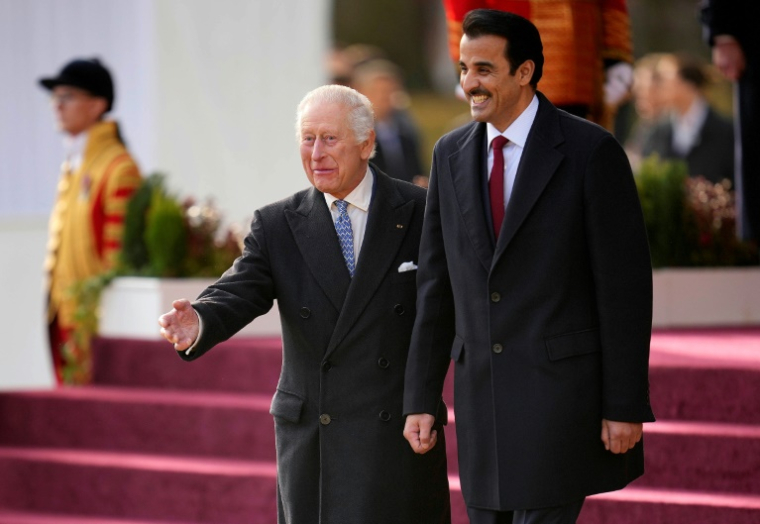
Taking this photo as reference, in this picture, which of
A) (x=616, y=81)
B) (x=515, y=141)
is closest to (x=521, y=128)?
(x=515, y=141)

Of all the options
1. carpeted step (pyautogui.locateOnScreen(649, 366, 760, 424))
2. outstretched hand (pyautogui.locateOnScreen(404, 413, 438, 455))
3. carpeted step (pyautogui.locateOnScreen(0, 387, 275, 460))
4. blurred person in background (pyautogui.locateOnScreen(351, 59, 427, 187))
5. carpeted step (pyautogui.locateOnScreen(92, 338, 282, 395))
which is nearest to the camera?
outstretched hand (pyautogui.locateOnScreen(404, 413, 438, 455))

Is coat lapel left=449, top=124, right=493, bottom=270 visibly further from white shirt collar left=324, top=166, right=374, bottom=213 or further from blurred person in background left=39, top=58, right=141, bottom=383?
blurred person in background left=39, top=58, right=141, bottom=383

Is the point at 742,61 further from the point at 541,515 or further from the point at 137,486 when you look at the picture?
the point at 137,486

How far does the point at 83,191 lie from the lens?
316 inches

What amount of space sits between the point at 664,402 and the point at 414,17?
78.6 feet

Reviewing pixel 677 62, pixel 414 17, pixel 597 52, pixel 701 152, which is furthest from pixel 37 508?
pixel 414 17

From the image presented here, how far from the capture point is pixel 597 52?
5.80 meters

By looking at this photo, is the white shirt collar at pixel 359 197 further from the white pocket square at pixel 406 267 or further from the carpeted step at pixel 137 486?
the carpeted step at pixel 137 486

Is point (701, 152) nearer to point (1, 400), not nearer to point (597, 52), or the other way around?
point (597, 52)

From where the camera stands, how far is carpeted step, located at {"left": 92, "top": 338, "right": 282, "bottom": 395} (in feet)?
22.9

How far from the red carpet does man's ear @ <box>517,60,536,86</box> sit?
2074 mm

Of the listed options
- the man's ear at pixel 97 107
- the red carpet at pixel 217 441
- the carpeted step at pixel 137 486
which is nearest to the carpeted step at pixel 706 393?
the red carpet at pixel 217 441

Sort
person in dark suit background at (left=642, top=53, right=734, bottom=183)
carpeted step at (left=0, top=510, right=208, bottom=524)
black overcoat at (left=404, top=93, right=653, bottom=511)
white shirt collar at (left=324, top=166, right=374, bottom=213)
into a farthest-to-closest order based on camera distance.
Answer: person in dark suit background at (left=642, top=53, right=734, bottom=183)
carpeted step at (left=0, top=510, right=208, bottom=524)
white shirt collar at (left=324, top=166, right=374, bottom=213)
black overcoat at (left=404, top=93, right=653, bottom=511)

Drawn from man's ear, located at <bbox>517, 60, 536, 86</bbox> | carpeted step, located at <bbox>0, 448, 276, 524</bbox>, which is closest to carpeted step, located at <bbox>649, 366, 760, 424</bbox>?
carpeted step, located at <bbox>0, 448, 276, 524</bbox>
